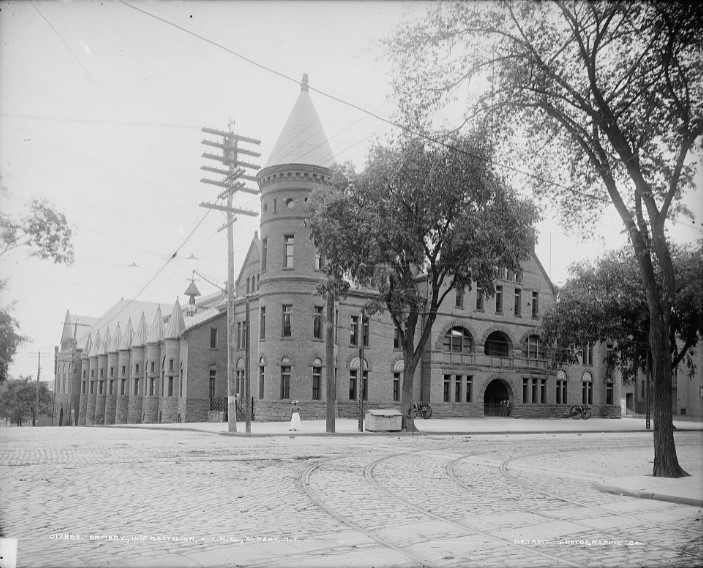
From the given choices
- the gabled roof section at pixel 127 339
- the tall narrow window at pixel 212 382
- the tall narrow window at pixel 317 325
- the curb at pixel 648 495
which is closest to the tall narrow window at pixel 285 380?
the tall narrow window at pixel 317 325

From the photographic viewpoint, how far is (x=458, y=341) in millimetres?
43875

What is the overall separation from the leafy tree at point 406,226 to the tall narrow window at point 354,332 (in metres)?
13.8

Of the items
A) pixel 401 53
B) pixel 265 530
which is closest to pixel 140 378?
pixel 401 53

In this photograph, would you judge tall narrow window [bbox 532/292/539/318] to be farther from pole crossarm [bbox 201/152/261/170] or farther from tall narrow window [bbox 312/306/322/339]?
pole crossarm [bbox 201/152/261/170]

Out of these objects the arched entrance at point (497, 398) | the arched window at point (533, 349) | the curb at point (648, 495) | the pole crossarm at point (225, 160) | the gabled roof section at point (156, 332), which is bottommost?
the arched entrance at point (497, 398)

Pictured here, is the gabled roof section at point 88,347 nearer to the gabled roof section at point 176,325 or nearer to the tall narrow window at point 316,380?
the gabled roof section at point 176,325

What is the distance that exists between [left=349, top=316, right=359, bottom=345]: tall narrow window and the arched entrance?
39.8 feet

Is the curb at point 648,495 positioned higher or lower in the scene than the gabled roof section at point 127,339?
lower

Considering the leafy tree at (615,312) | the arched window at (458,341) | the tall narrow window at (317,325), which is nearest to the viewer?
the leafy tree at (615,312)

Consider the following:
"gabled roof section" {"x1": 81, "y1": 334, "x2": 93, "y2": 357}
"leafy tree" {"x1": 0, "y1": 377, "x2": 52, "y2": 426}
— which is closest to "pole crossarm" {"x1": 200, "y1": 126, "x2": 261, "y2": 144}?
"gabled roof section" {"x1": 81, "y1": 334, "x2": 93, "y2": 357}

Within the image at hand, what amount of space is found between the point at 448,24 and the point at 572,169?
4.32 meters

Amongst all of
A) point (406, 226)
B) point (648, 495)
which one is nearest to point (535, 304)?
point (406, 226)

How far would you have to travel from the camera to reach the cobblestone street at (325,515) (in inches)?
248

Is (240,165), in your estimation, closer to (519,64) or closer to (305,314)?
(305,314)
